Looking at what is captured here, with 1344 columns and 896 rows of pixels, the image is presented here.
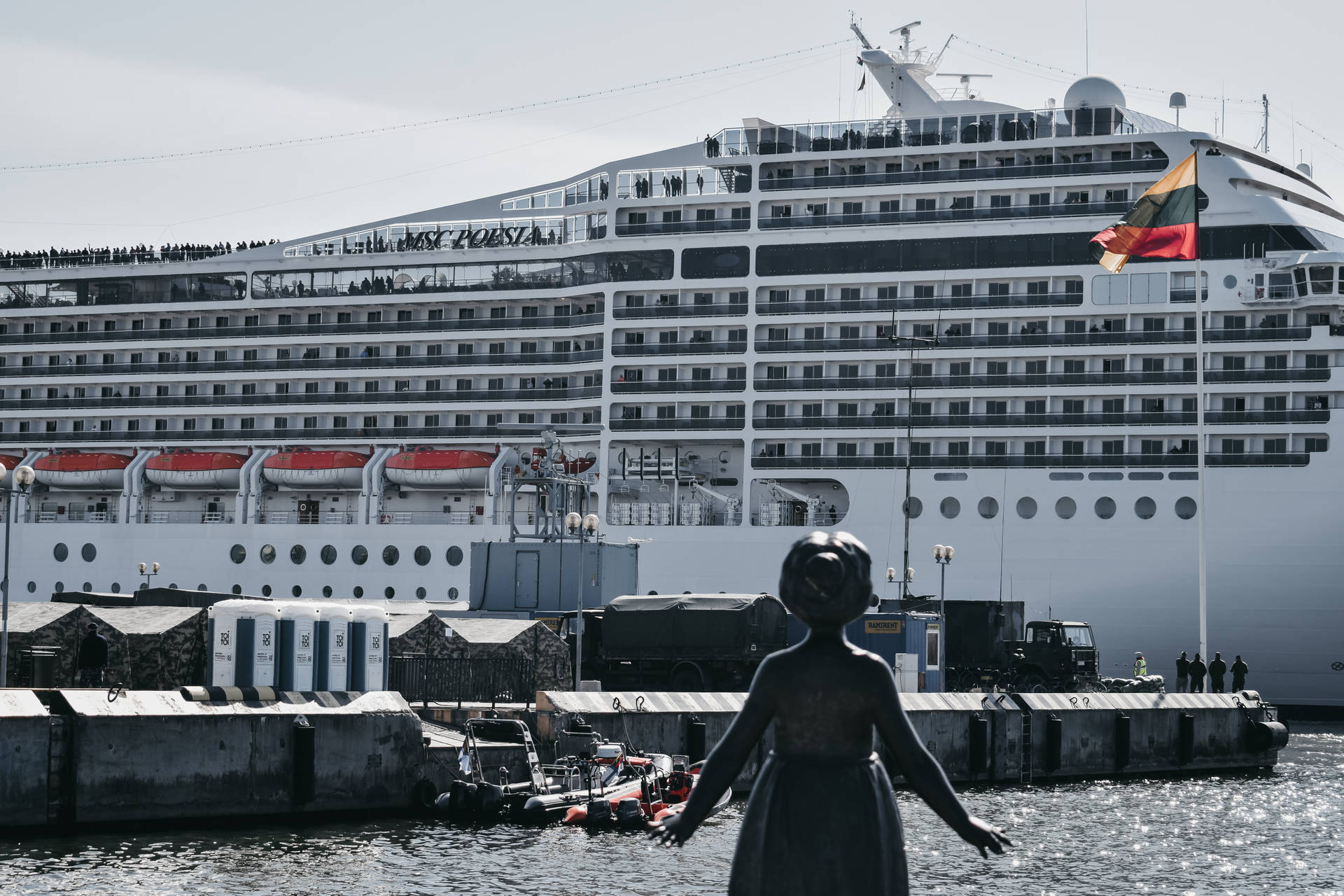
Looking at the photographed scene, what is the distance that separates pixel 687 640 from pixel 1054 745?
9919 mm

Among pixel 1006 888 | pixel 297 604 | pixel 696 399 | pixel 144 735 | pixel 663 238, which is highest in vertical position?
pixel 663 238

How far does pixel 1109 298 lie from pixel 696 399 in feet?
49.8

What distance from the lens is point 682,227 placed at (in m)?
61.5

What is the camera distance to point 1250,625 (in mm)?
51781

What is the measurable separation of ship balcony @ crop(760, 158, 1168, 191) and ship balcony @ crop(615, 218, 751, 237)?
166cm

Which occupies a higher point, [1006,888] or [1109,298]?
[1109,298]

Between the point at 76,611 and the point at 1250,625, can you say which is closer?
the point at 76,611

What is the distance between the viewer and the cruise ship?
5388cm

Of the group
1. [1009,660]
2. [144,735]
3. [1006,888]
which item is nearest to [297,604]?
[144,735]

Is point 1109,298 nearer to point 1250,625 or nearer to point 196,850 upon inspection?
point 1250,625

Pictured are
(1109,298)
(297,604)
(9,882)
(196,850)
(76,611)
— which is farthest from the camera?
(1109,298)

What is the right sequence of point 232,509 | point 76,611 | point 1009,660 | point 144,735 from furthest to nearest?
point 232,509 < point 1009,660 < point 76,611 < point 144,735

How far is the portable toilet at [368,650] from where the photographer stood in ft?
98.0

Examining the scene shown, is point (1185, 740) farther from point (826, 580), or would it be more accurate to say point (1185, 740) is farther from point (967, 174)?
point (826, 580)
